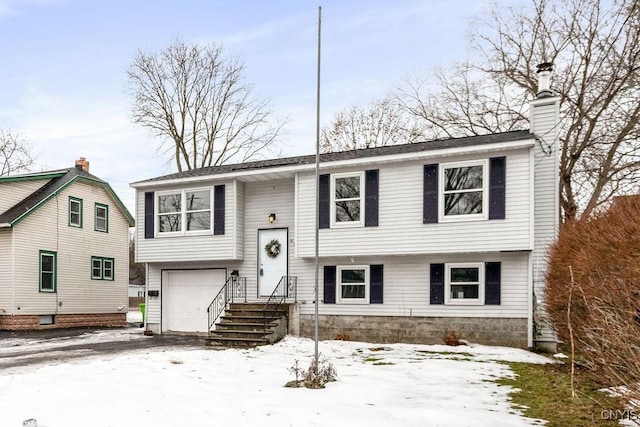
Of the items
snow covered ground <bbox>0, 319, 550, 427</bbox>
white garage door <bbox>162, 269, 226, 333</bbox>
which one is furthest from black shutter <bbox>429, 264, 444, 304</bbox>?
white garage door <bbox>162, 269, 226, 333</bbox>

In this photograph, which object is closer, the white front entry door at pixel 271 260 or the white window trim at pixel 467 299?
the white window trim at pixel 467 299

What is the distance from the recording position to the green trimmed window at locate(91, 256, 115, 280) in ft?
74.6

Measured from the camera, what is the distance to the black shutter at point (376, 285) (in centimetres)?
1454

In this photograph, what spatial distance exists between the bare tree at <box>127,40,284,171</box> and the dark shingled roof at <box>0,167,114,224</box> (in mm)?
7705

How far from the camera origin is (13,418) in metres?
5.92

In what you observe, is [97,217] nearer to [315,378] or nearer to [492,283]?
[492,283]

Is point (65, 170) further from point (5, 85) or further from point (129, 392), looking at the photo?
point (129, 392)

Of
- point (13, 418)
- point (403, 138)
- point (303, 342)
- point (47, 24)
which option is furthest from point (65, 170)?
point (13, 418)

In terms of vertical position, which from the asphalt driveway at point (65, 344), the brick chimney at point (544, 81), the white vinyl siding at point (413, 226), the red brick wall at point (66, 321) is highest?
the brick chimney at point (544, 81)

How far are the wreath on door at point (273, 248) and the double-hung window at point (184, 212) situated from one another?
77.9 inches

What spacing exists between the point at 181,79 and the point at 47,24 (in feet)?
48.4

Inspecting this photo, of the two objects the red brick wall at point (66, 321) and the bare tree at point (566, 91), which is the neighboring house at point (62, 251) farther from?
the bare tree at point (566, 91)

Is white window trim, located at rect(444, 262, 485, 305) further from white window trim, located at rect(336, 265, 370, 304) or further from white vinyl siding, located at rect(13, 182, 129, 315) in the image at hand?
white vinyl siding, located at rect(13, 182, 129, 315)

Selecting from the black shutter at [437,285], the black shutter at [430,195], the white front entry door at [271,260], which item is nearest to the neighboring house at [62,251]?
the white front entry door at [271,260]
